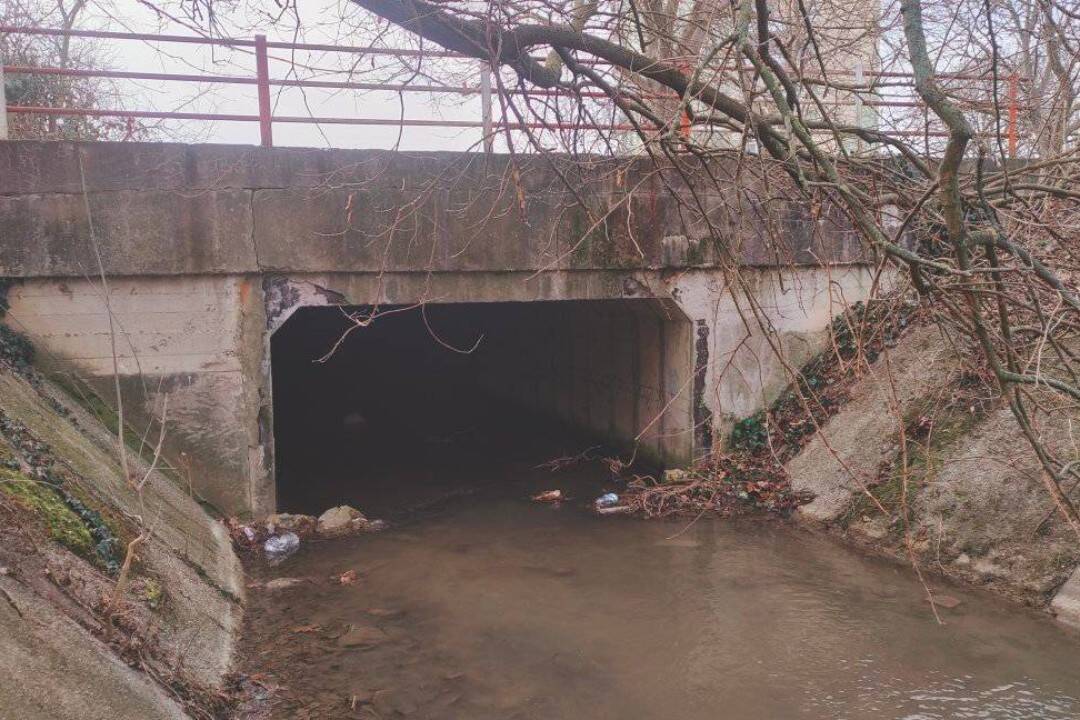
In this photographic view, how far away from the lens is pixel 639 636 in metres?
5.44

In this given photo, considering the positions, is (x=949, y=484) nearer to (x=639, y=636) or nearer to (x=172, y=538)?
(x=639, y=636)

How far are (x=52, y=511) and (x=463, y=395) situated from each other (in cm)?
1215

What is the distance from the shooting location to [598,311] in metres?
11.0

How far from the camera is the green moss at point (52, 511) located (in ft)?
12.9

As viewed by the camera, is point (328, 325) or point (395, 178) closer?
point (395, 178)

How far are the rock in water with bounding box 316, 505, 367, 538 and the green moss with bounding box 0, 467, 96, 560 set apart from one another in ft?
11.2

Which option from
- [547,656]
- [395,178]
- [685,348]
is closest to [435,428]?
[685,348]

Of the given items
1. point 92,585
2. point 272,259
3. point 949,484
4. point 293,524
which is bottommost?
point 293,524

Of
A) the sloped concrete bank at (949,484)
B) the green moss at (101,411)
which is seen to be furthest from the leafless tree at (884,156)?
the green moss at (101,411)

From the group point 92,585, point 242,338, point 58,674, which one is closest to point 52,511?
point 92,585

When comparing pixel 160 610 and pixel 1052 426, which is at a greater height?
pixel 1052 426

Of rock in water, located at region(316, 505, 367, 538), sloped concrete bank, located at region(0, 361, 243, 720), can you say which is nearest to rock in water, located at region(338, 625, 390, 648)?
sloped concrete bank, located at region(0, 361, 243, 720)

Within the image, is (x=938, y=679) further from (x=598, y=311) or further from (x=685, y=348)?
(x=598, y=311)

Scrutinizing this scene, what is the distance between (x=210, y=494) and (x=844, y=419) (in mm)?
6170
